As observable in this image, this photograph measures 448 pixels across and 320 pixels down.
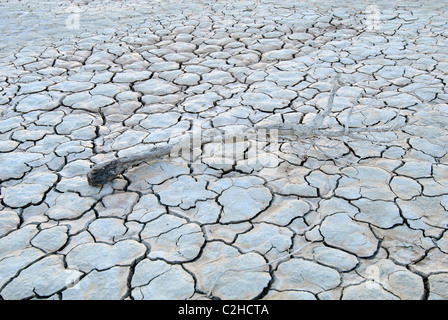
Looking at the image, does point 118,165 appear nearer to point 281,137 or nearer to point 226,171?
point 226,171

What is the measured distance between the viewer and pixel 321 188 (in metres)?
2.31

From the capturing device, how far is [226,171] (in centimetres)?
249

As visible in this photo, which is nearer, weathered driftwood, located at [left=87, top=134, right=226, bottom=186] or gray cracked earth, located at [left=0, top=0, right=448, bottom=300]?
gray cracked earth, located at [left=0, top=0, right=448, bottom=300]

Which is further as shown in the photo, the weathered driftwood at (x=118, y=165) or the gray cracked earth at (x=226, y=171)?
the weathered driftwood at (x=118, y=165)

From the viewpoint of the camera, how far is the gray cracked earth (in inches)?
71.2

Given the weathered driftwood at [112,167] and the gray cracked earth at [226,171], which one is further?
the weathered driftwood at [112,167]

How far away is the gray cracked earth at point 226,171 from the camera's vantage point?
71.2 inches

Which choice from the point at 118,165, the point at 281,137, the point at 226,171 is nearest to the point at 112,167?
the point at 118,165

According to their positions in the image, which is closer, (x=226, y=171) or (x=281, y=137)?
(x=226, y=171)

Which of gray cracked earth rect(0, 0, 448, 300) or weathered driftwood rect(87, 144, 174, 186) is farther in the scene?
weathered driftwood rect(87, 144, 174, 186)

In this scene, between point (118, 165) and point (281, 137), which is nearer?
point (118, 165)

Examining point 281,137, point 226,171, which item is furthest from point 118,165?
point 281,137

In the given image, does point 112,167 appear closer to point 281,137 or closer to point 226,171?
point 226,171

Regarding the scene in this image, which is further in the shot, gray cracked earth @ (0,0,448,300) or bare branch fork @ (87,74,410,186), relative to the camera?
bare branch fork @ (87,74,410,186)
